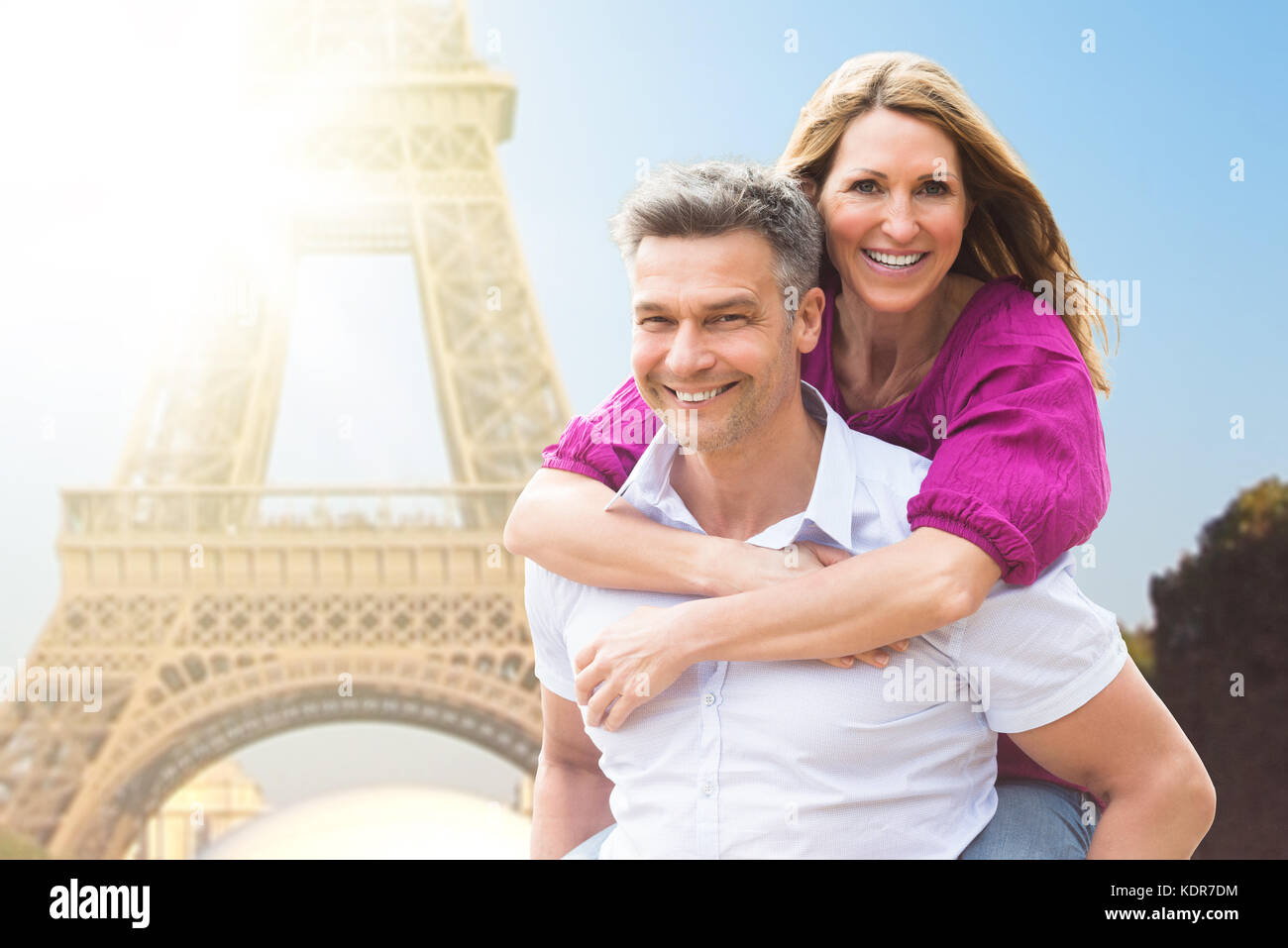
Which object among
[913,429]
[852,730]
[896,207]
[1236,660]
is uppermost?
[1236,660]

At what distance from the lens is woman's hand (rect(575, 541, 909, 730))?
157 cm

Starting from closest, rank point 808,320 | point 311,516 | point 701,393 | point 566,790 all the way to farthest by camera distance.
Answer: point 701,393
point 808,320
point 566,790
point 311,516

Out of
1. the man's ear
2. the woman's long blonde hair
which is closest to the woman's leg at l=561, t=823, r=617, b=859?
the man's ear

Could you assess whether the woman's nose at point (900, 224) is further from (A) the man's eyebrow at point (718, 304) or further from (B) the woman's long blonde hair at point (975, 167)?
(A) the man's eyebrow at point (718, 304)

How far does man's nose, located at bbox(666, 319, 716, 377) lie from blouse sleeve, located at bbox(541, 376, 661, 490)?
318 mm

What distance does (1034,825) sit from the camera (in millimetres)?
1644

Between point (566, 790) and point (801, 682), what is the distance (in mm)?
540

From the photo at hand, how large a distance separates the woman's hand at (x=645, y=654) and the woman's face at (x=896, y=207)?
0.42 m

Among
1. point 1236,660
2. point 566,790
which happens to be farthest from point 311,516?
point 566,790

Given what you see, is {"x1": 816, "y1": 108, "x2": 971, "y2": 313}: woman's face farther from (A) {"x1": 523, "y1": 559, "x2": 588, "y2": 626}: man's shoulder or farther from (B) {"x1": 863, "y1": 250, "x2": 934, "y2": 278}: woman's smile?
(A) {"x1": 523, "y1": 559, "x2": 588, "y2": 626}: man's shoulder

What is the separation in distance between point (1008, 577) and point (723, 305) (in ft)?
1.50

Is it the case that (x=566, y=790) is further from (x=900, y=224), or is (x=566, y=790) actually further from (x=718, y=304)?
(x=900, y=224)
